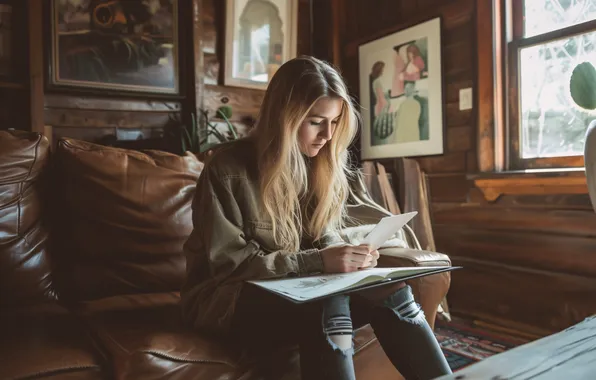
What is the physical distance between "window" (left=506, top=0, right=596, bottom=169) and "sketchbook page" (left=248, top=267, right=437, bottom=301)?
4.78 ft

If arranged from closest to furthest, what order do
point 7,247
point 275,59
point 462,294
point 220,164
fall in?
1. point 220,164
2. point 7,247
3. point 462,294
4. point 275,59

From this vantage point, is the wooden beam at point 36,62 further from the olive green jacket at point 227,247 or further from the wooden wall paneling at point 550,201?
the wooden wall paneling at point 550,201

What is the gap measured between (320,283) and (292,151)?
427 millimetres

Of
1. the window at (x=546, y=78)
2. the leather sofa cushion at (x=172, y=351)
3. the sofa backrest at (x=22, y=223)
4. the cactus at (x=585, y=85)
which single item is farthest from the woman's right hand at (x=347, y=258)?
the window at (x=546, y=78)

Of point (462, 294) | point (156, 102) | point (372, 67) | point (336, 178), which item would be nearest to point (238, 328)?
point (336, 178)

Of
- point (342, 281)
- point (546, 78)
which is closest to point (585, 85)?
point (546, 78)

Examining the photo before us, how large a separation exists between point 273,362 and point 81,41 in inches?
84.6

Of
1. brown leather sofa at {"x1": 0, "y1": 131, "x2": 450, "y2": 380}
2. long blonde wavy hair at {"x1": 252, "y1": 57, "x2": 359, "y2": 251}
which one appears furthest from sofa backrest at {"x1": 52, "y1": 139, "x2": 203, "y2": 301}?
long blonde wavy hair at {"x1": 252, "y1": 57, "x2": 359, "y2": 251}

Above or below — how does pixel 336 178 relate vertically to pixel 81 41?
below

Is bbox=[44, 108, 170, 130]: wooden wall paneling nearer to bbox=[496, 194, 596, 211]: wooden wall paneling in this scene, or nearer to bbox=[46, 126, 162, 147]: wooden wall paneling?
bbox=[46, 126, 162, 147]: wooden wall paneling

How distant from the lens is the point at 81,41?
2592 millimetres

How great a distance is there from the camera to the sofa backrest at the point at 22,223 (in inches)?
54.9

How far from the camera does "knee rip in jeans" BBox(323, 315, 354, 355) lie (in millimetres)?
972

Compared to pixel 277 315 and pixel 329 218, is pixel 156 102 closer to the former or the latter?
pixel 329 218
